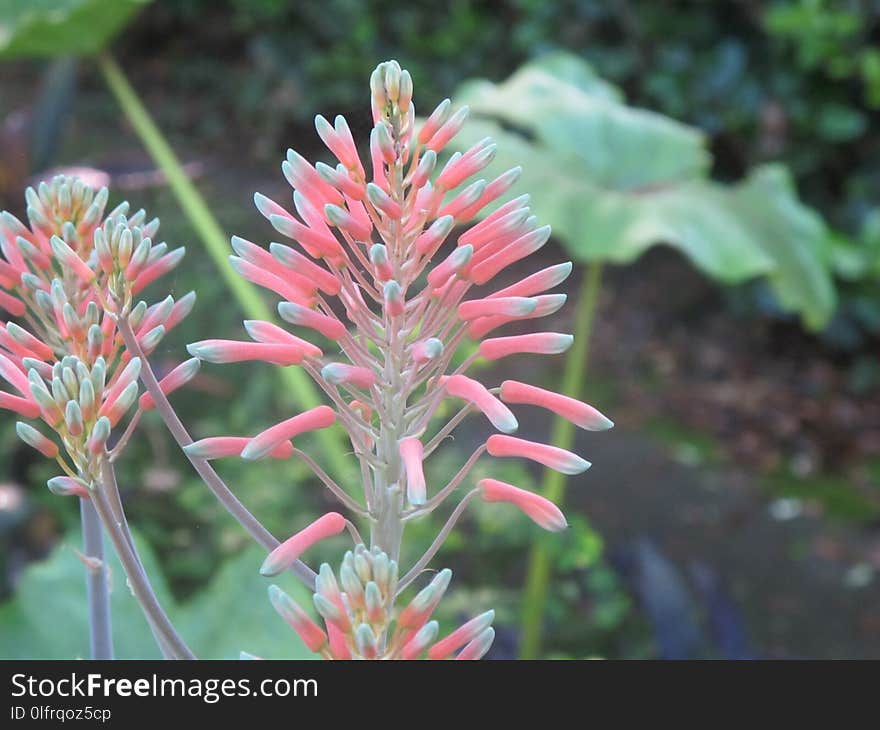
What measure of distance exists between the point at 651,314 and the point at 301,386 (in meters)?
2.78

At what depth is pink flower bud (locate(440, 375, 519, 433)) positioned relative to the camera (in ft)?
1.22

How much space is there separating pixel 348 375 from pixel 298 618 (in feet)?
0.30

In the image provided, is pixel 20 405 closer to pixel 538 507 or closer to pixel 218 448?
pixel 218 448

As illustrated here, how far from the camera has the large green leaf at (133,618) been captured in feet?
2.58

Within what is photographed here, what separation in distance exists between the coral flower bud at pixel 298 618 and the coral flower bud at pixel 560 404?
0.41 feet

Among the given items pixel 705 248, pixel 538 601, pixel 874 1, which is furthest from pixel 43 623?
pixel 874 1

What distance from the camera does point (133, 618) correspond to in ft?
2.67

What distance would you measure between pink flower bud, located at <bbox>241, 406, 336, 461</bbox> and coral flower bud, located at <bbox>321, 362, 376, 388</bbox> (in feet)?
0.07

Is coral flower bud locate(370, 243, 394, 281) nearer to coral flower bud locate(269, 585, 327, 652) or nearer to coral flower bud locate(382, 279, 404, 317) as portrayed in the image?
coral flower bud locate(382, 279, 404, 317)

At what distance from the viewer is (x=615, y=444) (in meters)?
3.35

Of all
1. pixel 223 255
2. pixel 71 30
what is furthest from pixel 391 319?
pixel 71 30

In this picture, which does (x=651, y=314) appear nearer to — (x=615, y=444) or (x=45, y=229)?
(x=615, y=444)

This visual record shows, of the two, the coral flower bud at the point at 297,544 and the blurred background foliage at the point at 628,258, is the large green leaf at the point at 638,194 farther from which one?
the coral flower bud at the point at 297,544

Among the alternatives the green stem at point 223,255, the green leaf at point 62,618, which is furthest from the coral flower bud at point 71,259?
the green stem at point 223,255
